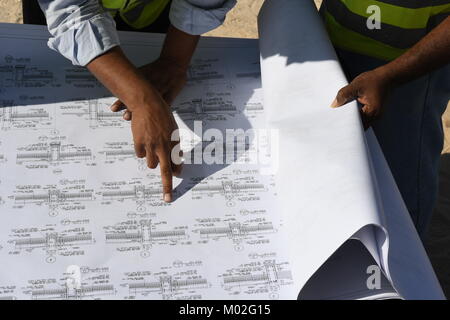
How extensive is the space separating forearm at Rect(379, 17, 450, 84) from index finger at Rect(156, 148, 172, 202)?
17.9 inches

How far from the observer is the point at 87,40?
1.33 metres

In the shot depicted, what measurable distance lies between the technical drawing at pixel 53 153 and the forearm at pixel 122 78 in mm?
132

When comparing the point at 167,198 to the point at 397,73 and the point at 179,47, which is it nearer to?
the point at 179,47

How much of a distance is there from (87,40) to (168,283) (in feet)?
1.73

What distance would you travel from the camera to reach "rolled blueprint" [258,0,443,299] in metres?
1.08

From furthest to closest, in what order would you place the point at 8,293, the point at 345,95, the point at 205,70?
the point at 205,70, the point at 345,95, the point at 8,293

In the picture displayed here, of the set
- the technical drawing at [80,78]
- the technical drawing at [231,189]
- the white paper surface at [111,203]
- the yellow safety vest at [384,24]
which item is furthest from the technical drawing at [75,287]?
the yellow safety vest at [384,24]

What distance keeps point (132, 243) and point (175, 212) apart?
11cm

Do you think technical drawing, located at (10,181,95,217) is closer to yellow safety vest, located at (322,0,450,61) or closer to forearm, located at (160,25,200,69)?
forearm, located at (160,25,200,69)

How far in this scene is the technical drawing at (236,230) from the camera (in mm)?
1187

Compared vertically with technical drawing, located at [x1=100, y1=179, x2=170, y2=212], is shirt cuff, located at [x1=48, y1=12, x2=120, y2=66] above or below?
above

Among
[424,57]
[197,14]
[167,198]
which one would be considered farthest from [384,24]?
[167,198]

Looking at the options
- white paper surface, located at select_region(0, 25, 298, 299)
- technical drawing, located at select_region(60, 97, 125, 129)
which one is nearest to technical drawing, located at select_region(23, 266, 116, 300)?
white paper surface, located at select_region(0, 25, 298, 299)

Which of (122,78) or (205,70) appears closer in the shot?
(122,78)
